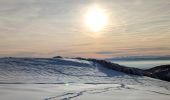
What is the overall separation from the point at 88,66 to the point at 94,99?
734 cm

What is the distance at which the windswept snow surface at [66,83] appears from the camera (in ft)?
23.8

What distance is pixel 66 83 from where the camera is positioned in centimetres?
992

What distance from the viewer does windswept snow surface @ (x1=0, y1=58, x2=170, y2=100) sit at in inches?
285

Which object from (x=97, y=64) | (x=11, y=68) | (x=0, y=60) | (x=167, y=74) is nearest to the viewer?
(x=11, y=68)

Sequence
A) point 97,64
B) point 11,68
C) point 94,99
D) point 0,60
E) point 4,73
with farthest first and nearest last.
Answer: point 97,64 → point 0,60 → point 11,68 → point 4,73 → point 94,99

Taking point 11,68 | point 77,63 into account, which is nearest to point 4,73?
point 11,68

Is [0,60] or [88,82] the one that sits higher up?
[0,60]

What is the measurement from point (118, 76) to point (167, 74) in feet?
20.5

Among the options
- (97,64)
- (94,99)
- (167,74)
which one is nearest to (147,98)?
(94,99)

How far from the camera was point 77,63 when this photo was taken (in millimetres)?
14492

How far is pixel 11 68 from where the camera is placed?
11.7m

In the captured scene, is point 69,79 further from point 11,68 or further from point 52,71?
point 11,68

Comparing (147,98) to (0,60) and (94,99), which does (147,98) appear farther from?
(0,60)

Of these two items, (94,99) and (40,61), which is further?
(40,61)
